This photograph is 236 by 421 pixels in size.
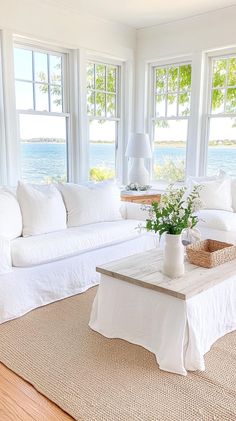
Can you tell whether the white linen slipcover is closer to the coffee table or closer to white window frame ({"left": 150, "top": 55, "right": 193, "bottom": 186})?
the coffee table

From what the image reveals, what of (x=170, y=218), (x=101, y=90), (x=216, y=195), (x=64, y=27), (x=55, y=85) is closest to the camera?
(x=170, y=218)

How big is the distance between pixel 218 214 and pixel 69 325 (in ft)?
6.47

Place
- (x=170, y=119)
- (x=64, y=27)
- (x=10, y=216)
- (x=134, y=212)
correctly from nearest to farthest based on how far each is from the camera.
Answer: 1. (x=10, y=216)
2. (x=134, y=212)
3. (x=64, y=27)
4. (x=170, y=119)

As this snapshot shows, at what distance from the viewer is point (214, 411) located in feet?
5.57

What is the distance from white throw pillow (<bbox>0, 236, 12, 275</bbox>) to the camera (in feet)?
8.31

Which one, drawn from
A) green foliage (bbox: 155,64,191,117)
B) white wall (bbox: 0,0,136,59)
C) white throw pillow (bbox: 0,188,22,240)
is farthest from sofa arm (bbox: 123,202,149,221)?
white wall (bbox: 0,0,136,59)

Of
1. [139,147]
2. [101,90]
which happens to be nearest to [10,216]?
[139,147]

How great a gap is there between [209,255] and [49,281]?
1.23 metres

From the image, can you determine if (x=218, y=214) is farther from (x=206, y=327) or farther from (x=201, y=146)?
(x=206, y=327)

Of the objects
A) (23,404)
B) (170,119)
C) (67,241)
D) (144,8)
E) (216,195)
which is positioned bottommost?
(23,404)

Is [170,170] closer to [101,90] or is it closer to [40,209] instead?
[101,90]

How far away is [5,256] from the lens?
8.41 feet

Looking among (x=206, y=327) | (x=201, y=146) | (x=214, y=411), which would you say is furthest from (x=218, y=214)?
(x=214, y=411)

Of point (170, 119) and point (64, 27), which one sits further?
point (170, 119)
